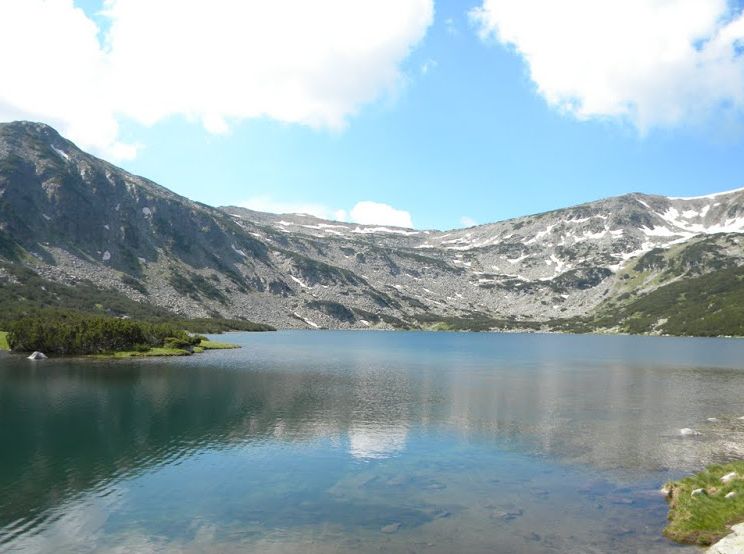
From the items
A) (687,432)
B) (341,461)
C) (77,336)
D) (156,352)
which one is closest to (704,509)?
(341,461)

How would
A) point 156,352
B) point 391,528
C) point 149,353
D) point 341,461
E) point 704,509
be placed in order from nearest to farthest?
1. point 391,528
2. point 704,509
3. point 341,461
4. point 149,353
5. point 156,352

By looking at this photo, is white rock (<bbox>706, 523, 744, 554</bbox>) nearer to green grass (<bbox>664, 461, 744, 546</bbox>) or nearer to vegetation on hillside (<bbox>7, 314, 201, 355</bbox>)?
green grass (<bbox>664, 461, 744, 546</bbox>)

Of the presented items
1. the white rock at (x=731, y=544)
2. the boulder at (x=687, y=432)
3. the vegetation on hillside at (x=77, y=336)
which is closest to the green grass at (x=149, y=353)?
the vegetation on hillside at (x=77, y=336)

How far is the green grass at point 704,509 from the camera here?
27.4 metres

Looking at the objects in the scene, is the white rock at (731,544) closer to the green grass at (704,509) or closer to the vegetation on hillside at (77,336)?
the green grass at (704,509)

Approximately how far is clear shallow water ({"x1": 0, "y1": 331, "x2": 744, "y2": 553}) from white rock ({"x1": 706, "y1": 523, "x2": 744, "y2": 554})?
2617 millimetres

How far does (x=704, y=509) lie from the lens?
2958 cm

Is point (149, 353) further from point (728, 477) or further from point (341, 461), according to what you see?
point (728, 477)

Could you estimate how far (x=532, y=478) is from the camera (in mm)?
38656

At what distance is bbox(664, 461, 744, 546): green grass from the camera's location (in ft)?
89.8

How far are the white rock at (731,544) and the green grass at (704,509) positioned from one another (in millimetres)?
1496

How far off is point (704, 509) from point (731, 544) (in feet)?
18.1

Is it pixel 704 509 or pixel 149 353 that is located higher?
pixel 704 509

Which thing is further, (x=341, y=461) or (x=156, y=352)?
(x=156, y=352)
